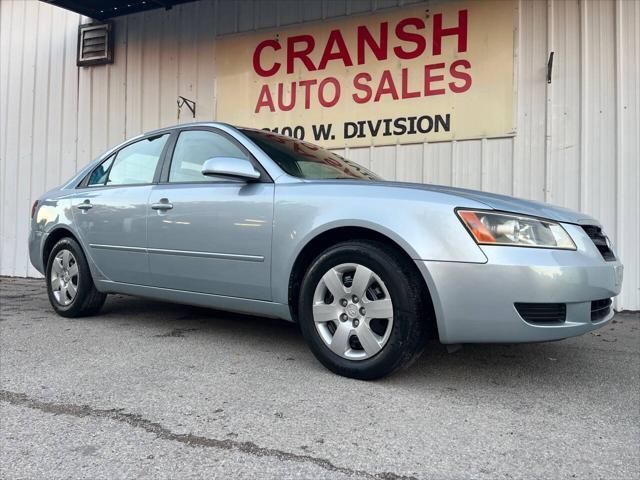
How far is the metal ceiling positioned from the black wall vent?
0.73 feet

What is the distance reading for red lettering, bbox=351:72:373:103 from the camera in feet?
20.0

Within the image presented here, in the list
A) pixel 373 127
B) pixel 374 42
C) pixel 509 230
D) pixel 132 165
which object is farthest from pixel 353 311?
pixel 374 42

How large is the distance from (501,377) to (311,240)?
1.35m

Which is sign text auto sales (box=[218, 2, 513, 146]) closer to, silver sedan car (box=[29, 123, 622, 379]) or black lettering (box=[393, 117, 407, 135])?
black lettering (box=[393, 117, 407, 135])

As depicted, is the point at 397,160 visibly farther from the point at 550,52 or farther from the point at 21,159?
the point at 21,159

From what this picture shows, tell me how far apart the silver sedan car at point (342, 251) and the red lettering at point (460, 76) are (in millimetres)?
2376

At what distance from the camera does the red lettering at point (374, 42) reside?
19.7ft

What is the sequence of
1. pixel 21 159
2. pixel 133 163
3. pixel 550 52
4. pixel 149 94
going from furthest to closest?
1. pixel 21 159
2. pixel 149 94
3. pixel 550 52
4. pixel 133 163

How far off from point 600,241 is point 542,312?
0.73 metres

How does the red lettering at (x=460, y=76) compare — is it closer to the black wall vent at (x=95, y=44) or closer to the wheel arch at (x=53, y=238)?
the wheel arch at (x=53, y=238)

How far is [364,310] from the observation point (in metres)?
2.65

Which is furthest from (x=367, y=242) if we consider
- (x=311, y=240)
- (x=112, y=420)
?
(x=112, y=420)

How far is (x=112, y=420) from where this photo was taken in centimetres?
219

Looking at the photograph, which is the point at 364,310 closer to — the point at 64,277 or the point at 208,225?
the point at 208,225
